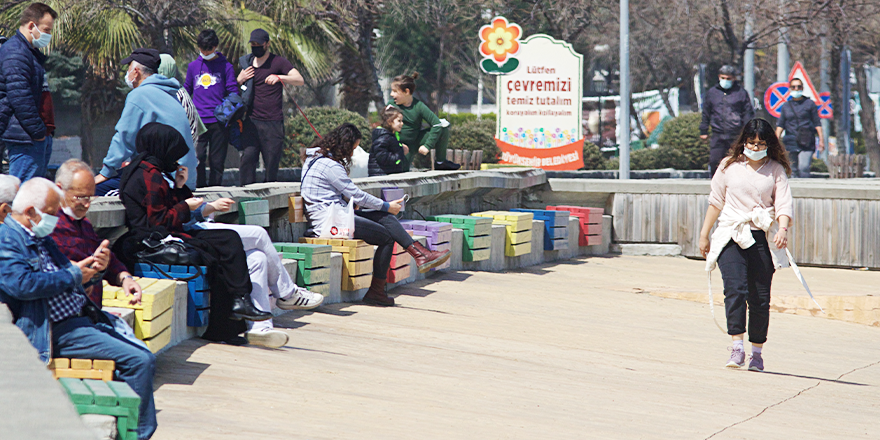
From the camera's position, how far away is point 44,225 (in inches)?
164

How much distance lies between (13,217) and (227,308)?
2070mm

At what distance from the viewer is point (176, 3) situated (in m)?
17.3

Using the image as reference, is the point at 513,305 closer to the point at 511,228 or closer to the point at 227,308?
the point at 511,228

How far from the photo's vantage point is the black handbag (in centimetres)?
585

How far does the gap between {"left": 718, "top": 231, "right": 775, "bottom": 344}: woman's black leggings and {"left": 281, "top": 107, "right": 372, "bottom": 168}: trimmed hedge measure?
1325 centimetres

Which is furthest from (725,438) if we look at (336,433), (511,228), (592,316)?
(511,228)

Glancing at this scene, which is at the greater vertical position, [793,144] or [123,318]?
[793,144]

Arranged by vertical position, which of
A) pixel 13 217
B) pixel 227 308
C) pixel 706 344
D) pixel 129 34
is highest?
pixel 129 34

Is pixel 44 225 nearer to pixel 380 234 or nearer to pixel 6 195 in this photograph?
pixel 6 195

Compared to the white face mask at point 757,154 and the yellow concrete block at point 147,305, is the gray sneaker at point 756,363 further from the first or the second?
the yellow concrete block at point 147,305

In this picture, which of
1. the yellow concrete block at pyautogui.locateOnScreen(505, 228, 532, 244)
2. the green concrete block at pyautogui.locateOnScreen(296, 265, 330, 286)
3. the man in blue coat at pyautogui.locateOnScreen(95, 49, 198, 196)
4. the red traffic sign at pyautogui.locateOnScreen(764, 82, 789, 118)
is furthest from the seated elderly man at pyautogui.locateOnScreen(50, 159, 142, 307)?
the red traffic sign at pyautogui.locateOnScreen(764, 82, 789, 118)

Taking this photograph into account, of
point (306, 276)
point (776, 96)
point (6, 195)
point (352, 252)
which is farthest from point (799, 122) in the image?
point (6, 195)

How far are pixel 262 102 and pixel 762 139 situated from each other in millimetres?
4681

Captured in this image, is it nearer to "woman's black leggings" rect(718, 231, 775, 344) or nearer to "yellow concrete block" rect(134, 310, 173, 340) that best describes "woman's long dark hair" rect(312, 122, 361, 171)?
"woman's black leggings" rect(718, 231, 775, 344)
